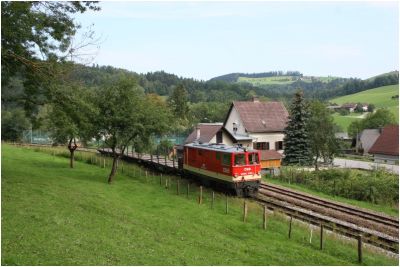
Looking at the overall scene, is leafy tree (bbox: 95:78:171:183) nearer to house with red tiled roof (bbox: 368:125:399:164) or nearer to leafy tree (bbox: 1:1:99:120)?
leafy tree (bbox: 1:1:99:120)

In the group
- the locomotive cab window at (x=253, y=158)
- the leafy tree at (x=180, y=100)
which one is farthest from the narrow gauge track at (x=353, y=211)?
the leafy tree at (x=180, y=100)

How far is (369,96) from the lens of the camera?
148625mm

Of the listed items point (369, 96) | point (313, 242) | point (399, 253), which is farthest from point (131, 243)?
point (369, 96)

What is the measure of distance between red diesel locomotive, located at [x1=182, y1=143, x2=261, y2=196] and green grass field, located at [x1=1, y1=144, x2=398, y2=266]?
1811 mm

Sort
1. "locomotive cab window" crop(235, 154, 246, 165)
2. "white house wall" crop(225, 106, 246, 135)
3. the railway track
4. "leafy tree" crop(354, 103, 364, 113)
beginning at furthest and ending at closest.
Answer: "leafy tree" crop(354, 103, 364, 113)
"white house wall" crop(225, 106, 246, 135)
"locomotive cab window" crop(235, 154, 246, 165)
the railway track

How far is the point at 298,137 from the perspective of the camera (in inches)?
1811

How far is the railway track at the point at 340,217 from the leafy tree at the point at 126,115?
8.25 metres

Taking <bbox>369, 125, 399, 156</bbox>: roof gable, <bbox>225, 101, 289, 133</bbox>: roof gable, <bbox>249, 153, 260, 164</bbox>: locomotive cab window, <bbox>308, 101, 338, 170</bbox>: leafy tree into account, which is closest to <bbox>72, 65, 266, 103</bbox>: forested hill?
<bbox>225, 101, 289, 133</bbox>: roof gable

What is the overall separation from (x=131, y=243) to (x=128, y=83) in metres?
15.1

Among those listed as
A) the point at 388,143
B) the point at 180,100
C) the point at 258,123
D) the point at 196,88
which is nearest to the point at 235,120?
the point at 258,123

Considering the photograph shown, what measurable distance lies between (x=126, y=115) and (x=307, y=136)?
986 inches

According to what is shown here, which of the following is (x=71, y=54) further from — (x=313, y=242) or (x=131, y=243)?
(x=313, y=242)

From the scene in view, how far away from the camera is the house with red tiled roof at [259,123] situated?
5225cm

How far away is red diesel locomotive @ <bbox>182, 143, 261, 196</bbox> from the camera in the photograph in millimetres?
25359
